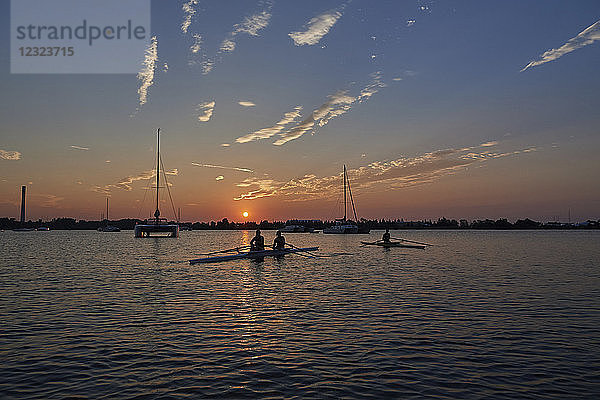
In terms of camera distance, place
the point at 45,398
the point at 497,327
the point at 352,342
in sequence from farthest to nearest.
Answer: the point at 497,327
the point at 352,342
the point at 45,398

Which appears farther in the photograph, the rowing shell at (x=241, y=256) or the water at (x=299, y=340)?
the rowing shell at (x=241, y=256)

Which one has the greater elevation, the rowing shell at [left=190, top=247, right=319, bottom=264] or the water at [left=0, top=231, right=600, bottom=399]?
the rowing shell at [left=190, top=247, right=319, bottom=264]

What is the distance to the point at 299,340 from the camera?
14.3 meters

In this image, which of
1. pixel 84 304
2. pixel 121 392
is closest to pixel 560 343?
pixel 121 392

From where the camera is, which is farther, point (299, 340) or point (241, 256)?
point (241, 256)

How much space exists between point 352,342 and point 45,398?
29.2 ft

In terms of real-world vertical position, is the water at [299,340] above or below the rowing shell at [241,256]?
below

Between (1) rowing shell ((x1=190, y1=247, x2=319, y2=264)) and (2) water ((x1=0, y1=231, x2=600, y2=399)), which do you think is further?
(1) rowing shell ((x1=190, y1=247, x2=319, y2=264))

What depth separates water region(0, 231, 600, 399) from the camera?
10211 millimetres

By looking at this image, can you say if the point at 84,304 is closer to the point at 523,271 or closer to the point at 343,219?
the point at 523,271

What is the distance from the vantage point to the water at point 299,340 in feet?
33.5

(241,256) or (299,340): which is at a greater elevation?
(241,256)

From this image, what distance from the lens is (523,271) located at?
37219mm

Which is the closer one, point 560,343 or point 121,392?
point 121,392
